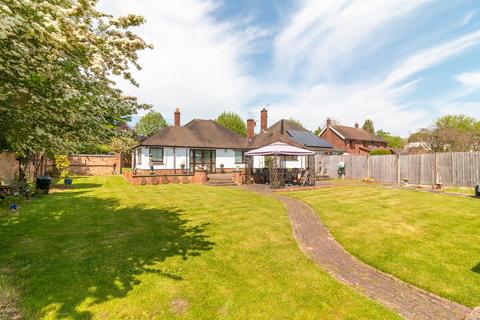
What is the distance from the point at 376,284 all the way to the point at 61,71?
6.40 m

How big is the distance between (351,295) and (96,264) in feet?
16.0

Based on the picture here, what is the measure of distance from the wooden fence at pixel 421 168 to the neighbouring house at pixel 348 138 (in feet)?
80.3

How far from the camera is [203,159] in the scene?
97.7ft

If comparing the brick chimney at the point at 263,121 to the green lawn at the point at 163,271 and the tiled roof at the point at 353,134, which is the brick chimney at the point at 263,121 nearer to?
the tiled roof at the point at 353,134

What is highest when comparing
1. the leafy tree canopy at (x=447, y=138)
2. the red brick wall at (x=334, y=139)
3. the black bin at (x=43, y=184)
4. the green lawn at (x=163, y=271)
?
the red brick wall at (x=334, y=139)

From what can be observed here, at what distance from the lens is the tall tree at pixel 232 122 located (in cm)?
5538

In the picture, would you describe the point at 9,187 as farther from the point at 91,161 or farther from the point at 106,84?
the point at 91,161

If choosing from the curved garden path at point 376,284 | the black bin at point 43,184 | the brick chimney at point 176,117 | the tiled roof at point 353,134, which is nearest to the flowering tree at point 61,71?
the curved garden path at point 376,284

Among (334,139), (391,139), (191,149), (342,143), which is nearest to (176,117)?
(191,149)

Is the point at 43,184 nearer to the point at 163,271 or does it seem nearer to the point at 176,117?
the point at 163,271

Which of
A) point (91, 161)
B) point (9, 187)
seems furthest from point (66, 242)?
point (91, 161)

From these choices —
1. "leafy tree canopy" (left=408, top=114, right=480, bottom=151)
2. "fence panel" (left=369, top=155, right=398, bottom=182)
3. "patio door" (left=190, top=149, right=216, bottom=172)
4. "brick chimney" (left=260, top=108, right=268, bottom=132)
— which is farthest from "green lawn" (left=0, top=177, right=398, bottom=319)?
"leafy tree canopy" (left=408, top=114, right=480, bottom=151)

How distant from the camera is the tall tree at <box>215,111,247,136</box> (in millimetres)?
55375

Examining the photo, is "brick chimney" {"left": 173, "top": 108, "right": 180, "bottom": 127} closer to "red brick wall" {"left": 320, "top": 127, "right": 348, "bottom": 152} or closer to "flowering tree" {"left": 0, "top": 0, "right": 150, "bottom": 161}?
"flowering tree" {"left": 0, "top": 0, "right": 150, "bottom": 161}
